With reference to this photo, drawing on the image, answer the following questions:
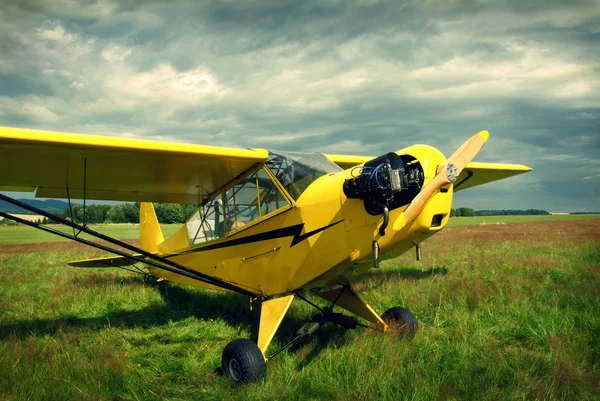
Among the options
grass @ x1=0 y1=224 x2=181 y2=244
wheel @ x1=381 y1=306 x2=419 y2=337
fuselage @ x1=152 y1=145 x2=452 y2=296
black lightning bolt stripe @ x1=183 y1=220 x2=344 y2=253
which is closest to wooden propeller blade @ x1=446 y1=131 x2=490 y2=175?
fuselage @ x1=152 y1=145 x2=452 y2=296

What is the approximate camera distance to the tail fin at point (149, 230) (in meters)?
9.35

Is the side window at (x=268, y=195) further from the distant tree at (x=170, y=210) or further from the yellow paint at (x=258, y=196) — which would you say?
the distant tree at (x=170, y=210)

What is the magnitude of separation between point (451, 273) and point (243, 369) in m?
6.29

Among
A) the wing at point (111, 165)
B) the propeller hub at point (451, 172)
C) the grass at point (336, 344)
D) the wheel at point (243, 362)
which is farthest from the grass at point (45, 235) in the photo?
the propeller hub at point (451, 172)

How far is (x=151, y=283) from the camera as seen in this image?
9867 mm

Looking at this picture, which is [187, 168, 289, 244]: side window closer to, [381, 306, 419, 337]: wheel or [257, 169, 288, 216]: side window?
[257, 169, 288, 216]: side window

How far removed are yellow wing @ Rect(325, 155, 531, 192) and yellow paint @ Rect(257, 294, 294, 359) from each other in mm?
3667

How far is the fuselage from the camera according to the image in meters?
3.95

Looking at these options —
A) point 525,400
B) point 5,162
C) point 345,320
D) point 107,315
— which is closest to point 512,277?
point 345,320

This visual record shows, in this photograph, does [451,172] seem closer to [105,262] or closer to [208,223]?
[208,223]

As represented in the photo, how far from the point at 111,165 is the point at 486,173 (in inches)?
290

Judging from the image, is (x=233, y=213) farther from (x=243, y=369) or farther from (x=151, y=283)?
A: (x=151, y=283)

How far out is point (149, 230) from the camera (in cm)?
957

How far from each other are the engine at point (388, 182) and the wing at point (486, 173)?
15.9ft
